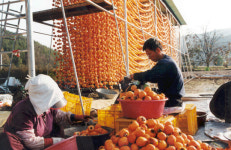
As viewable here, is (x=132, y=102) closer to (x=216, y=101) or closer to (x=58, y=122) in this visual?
(x=58, y=122)

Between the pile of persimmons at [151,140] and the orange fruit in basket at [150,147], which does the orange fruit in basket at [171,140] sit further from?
the orange fruit in basket at [150,147]

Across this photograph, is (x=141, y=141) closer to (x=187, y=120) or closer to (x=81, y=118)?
(x=81, y=118)

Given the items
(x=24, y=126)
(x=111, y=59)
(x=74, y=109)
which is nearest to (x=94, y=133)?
(x=24, y=126)

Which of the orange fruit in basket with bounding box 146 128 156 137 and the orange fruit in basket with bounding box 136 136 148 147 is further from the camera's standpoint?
the orange fruit in basket with bounding box 146 128 156 137

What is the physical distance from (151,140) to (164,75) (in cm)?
126

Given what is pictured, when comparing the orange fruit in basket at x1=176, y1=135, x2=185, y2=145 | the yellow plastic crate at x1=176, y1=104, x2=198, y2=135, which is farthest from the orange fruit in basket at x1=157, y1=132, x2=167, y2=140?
the yellow plastic crate at x1=176, y1=104, x2=198, y2=135

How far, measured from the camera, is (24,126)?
73.6 inches

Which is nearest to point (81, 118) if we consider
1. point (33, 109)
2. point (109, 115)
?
point (109, 115)

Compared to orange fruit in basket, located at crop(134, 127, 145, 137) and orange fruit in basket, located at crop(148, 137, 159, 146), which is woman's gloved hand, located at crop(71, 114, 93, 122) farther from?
orange fruit in basket, located at crop(148, 137, 159, 146)

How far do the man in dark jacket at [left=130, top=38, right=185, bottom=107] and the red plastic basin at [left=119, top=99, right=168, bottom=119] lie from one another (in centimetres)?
54

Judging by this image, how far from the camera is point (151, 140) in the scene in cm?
196

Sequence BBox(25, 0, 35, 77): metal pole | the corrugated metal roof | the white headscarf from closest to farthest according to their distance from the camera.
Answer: the white headscarf
BBox(25, 0, 35, 77): metal pole
the corrugated metal roof

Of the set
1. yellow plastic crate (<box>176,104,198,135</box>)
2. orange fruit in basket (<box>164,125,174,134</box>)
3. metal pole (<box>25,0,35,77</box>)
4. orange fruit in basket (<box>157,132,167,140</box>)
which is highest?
metal pole (<box>25,0,35,77</box>)

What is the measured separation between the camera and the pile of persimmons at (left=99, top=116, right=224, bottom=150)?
1.95 metres
